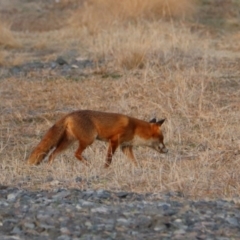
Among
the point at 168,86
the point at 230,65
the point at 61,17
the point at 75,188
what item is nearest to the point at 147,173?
the point at 75,188

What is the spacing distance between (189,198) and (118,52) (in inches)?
408

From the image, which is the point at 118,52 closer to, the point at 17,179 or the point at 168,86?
the point at 168,86

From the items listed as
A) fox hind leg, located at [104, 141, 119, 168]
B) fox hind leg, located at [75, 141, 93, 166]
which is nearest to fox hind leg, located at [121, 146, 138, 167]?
fox hind leg, located at [104, 141, 119, 168]

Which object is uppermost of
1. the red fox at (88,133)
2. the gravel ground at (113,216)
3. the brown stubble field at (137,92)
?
the gravel ground at (113,216)

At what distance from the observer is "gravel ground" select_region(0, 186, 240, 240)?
579 cm

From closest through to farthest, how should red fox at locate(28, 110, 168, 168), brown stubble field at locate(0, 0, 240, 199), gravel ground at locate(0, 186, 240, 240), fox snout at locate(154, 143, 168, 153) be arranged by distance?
gravel ground at locate(0, 186, 240, 240) → brown stubble field at locate(0, 0, 240, 199) → red fox at locate(28, 110, 168, 168) → fox snout at locate(154, 143, 168, 153)

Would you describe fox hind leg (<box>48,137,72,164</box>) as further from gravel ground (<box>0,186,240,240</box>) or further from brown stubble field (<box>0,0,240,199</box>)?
gravel ground (<box>0,186,240,240</box>)

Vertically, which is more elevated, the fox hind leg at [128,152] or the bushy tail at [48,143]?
the bushy tail at [48,143]

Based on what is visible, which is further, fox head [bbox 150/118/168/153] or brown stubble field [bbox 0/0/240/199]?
fox head [bbox 150/118/168/153]

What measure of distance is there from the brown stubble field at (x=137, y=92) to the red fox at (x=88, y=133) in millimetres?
137

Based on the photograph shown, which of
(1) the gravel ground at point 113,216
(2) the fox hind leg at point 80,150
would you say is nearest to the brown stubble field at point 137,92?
(2) the fox hind leg at point 80,150

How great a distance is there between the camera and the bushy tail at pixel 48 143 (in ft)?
30.5

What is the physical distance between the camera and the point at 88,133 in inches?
374

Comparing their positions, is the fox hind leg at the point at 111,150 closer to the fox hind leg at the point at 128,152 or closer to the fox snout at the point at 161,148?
the fox hind leg at the point at 128,152
